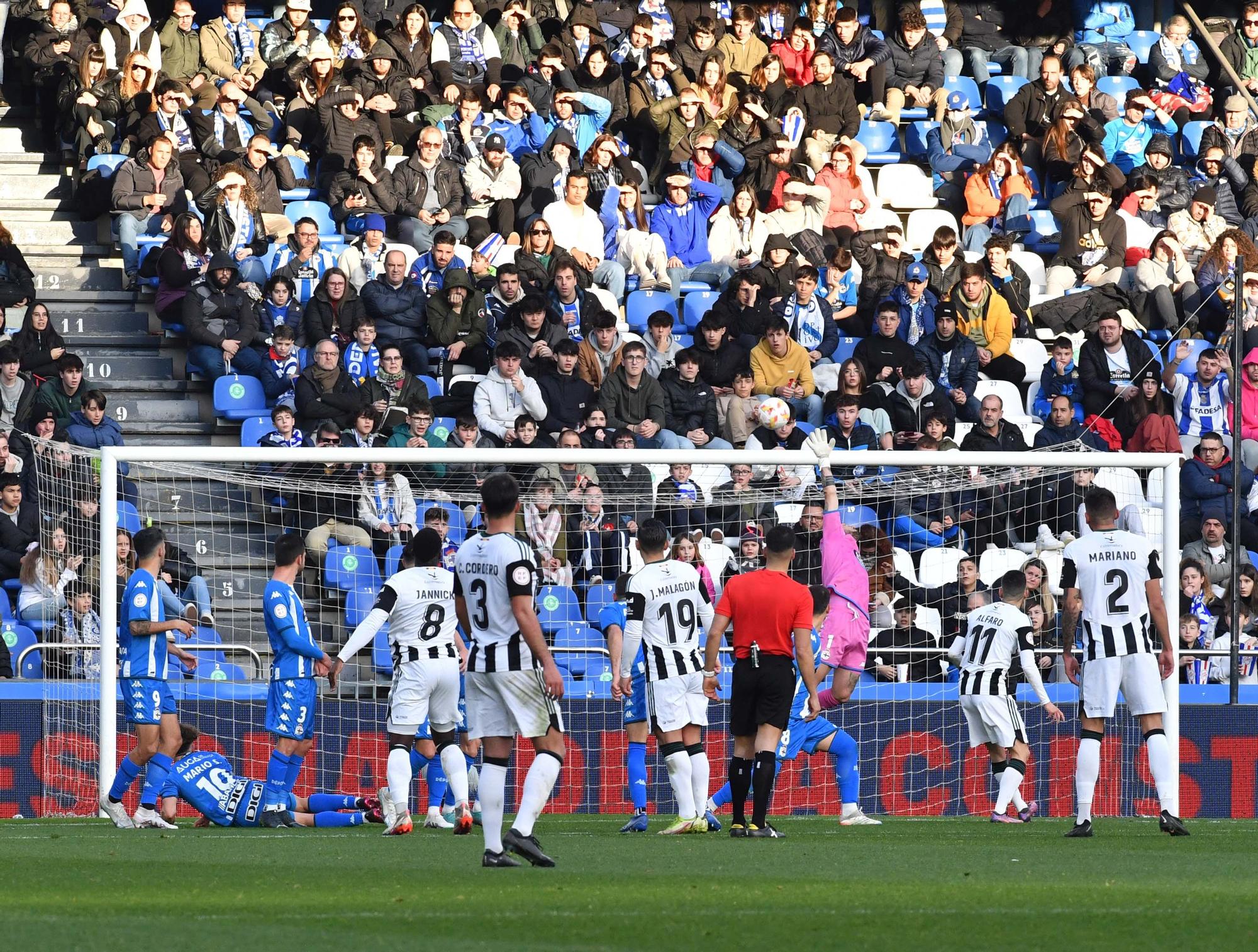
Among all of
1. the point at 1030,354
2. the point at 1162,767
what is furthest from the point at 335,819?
the point at 1030,354

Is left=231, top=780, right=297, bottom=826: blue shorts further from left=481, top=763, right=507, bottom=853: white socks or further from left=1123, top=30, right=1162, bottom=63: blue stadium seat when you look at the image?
left=1123, top=30, right=1162, bottom=63: blue stadium seat

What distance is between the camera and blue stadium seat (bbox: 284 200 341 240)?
1808cm

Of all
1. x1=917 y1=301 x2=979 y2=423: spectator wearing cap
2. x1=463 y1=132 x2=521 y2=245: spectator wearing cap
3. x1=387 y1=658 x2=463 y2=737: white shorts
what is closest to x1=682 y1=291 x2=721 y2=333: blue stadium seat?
x1=463 y1=132 x2=521 y2=245: spectator wearing cap

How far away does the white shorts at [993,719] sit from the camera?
1252cm

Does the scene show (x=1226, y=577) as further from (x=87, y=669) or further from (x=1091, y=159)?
(x=87, y=669)

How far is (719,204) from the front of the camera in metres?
19.4

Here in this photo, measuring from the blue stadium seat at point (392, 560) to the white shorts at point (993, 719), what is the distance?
4.36 metres

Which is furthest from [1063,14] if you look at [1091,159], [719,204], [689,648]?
[689,648]

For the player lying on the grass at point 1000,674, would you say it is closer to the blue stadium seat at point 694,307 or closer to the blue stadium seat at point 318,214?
the blue stadium seat at point 694,307

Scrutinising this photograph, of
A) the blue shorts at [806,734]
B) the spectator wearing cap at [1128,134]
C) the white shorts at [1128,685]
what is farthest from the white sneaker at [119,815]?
the spectator wearing cap at [1128,134]

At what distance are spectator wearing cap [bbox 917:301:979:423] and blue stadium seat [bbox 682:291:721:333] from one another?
2.04 m

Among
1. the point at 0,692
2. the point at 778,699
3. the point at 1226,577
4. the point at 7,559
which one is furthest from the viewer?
the point at 1226,577

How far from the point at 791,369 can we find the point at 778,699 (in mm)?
6855

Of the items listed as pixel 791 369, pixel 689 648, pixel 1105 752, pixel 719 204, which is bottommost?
pixel 1105 752
